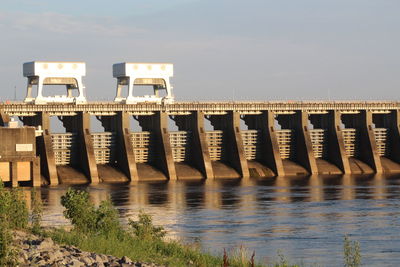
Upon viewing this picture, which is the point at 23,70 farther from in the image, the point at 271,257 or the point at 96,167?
the point at 271,257

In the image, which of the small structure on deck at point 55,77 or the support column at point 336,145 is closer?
Answer: the small structure on deck at point 55,77

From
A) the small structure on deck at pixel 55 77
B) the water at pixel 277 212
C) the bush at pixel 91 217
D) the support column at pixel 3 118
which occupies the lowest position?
the water at pixel 277 212

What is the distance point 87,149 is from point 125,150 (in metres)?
4.35

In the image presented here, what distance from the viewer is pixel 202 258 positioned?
119ft

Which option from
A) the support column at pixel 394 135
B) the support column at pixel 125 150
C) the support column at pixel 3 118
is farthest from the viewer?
the support column at pixel 394 135

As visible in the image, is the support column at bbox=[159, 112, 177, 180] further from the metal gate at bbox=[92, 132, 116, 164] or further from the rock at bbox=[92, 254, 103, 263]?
the rock at bbox=[92, 254, 103, 263]

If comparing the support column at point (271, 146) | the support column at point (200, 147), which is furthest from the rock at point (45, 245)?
the support column at point (271, 146)

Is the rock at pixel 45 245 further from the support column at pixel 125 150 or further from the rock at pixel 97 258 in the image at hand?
the support column at pixel 125 150

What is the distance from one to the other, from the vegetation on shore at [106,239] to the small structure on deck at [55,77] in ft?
189

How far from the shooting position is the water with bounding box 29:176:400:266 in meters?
49.1

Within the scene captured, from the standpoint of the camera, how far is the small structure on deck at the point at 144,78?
109 metres

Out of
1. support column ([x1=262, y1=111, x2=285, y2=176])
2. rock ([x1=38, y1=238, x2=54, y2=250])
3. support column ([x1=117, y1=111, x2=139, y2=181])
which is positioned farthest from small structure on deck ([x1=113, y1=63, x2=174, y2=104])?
rock ([x1=38, y1=238, x2=54, y2=250])

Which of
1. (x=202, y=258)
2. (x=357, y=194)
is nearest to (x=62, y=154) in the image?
(x=357, y=194)

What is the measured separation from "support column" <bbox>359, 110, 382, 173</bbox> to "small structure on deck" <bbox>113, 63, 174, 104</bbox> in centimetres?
2377
